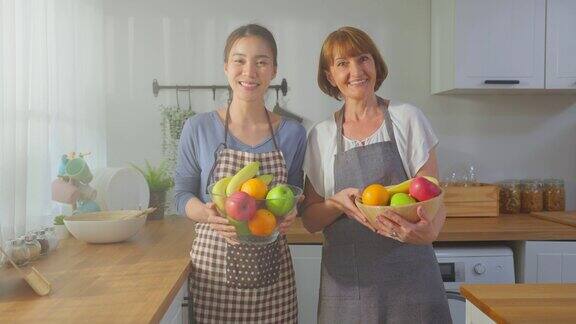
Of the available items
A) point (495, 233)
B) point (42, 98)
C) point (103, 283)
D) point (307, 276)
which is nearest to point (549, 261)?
point (495, 233)

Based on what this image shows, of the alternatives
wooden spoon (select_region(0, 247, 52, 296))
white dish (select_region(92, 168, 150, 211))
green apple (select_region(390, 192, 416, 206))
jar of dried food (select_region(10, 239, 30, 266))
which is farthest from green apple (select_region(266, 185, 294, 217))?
white dish (select_region(92, 168, 150, 211))

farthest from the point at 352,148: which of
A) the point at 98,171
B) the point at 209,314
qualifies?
the point at 98,171

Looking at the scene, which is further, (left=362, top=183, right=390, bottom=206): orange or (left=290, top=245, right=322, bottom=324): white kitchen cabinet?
(left=290, top=245, right=322, bottom=324): white kitchen cabinet

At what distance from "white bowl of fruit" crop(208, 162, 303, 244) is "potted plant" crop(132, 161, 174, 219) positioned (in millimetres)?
1255

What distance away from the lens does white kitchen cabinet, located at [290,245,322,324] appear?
6.69ft

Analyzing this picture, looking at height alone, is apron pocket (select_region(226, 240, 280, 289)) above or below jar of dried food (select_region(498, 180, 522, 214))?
below

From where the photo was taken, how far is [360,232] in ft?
4.59

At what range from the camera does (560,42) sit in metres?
2.37

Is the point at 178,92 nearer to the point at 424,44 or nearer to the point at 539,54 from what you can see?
the point at 424,44

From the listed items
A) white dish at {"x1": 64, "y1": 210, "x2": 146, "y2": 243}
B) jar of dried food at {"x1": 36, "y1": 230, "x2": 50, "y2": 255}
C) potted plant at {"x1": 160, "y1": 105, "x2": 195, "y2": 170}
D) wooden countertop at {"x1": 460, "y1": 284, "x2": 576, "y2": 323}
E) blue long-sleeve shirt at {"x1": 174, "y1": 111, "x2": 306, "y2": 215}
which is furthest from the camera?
potted plant at {"x1": 160, "y1": 105, "x2": 195, "y2": 170}

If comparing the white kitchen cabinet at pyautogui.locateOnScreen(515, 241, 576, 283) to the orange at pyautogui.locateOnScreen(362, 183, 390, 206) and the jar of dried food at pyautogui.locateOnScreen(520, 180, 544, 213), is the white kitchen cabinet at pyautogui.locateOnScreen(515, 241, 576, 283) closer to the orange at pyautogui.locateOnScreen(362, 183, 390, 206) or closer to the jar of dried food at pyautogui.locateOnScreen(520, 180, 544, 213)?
the jar of dried food at pyautogui.locateOnScreen(520, 180, 544, 213)

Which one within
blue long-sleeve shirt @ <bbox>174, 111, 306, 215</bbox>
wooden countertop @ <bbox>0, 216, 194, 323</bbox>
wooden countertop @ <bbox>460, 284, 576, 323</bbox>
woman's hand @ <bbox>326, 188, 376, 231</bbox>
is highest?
blue long-sleeve shirt @ <bbox>174, 111, 306, 215</bbox>

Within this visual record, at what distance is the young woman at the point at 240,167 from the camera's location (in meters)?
1.41

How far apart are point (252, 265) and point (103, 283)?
0.37 metres
